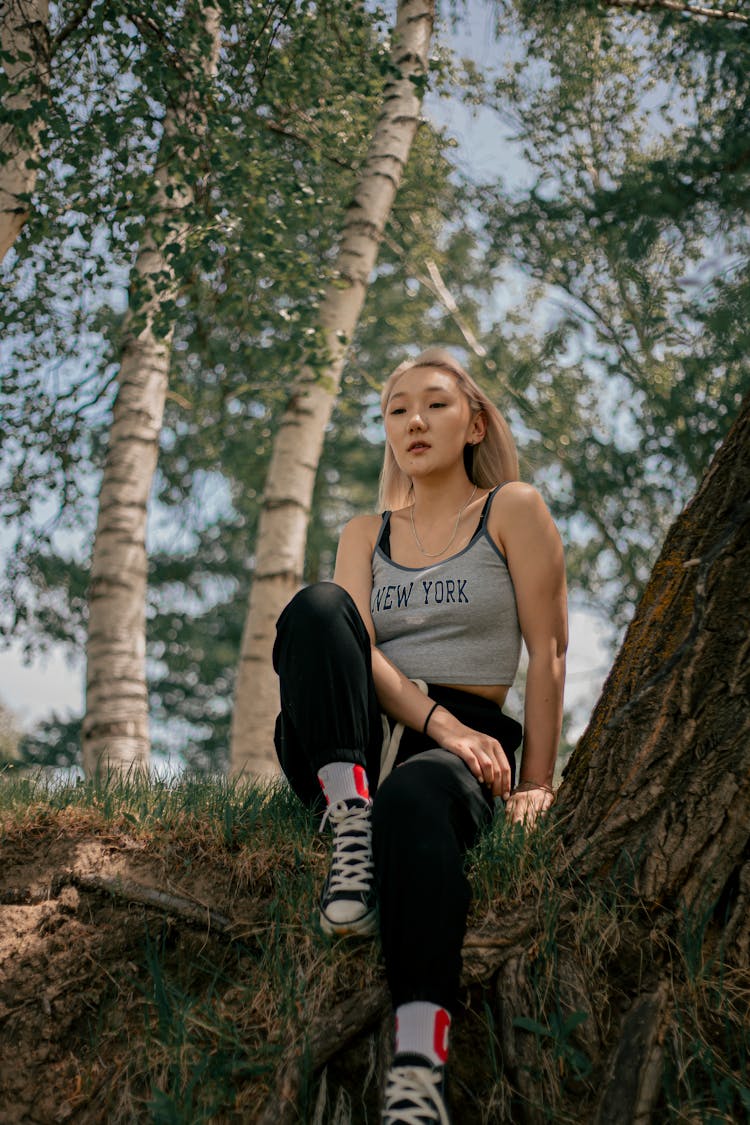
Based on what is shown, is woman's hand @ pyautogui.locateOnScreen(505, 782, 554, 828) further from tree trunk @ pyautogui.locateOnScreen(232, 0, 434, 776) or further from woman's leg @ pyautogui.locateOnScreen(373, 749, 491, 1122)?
tree trunk @ pyautogui.locateOnScreen(232, 0, 434, 776)

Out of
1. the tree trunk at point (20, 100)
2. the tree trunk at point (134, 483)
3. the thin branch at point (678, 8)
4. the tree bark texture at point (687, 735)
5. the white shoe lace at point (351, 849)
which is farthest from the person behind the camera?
the thin branch at point (678, 8)

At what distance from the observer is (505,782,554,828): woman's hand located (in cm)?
256

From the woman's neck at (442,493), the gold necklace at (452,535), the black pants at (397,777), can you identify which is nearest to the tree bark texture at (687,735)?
the black pants at (397,777)

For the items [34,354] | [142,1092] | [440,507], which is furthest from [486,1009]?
[34,354]

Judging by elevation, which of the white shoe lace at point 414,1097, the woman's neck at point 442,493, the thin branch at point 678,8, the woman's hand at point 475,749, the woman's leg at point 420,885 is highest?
the thin branch at point 678,8

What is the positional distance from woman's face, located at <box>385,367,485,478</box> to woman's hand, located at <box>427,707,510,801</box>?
3.09ft

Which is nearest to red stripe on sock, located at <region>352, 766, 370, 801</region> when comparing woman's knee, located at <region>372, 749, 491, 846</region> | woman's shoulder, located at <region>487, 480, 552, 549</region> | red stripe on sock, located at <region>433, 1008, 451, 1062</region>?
woman's knee, located at <region>372, 749, 491, 846</region>

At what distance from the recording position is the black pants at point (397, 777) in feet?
6.69

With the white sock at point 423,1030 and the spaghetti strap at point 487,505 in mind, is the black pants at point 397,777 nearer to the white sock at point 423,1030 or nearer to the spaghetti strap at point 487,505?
the white sock at point 423,1030

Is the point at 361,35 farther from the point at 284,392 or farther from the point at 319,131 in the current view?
the point at 284,392

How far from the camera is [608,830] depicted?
7.50 ft

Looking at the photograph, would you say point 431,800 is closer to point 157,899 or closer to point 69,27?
point 157,899

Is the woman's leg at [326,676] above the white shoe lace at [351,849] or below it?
above

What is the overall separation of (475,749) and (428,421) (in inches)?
46.9
